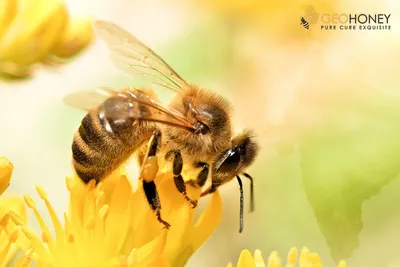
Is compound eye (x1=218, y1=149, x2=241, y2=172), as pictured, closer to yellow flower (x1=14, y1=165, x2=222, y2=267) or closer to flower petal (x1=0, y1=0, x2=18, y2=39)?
yellow flower (x1=14, y1=165, x2=222, y2=267)

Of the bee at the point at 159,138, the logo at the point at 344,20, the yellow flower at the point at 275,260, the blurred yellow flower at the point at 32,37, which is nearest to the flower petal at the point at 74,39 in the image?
the blurred yellow flower at the point at 32,37

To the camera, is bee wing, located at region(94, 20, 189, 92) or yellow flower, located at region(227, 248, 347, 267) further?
bee wing, located at region(94, 20, 189, 92)

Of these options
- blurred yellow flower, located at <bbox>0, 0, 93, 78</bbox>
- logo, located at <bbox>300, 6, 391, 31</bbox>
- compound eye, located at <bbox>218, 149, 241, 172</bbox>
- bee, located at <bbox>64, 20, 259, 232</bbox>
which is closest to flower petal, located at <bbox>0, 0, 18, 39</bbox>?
blurred yellow flower, located at <bbox>0, 0, 93, 78</bbox>

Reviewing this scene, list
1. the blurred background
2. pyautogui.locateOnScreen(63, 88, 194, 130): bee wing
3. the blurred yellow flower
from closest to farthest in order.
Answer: pyautogui.locateOnScreen(63, 88, 194, 130): bee wing → the blurred yellow flower → the blurred background

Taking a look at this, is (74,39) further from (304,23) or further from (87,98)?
(304,23)

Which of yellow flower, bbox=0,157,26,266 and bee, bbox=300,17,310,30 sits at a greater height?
bee, bbox=300,17,310,30

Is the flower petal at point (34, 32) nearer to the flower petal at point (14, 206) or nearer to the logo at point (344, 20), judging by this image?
the flower petal at point (14, 206)

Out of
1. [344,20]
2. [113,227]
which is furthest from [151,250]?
[344,20]

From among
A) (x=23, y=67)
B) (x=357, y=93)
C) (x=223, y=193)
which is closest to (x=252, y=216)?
(x=223, y=193)
